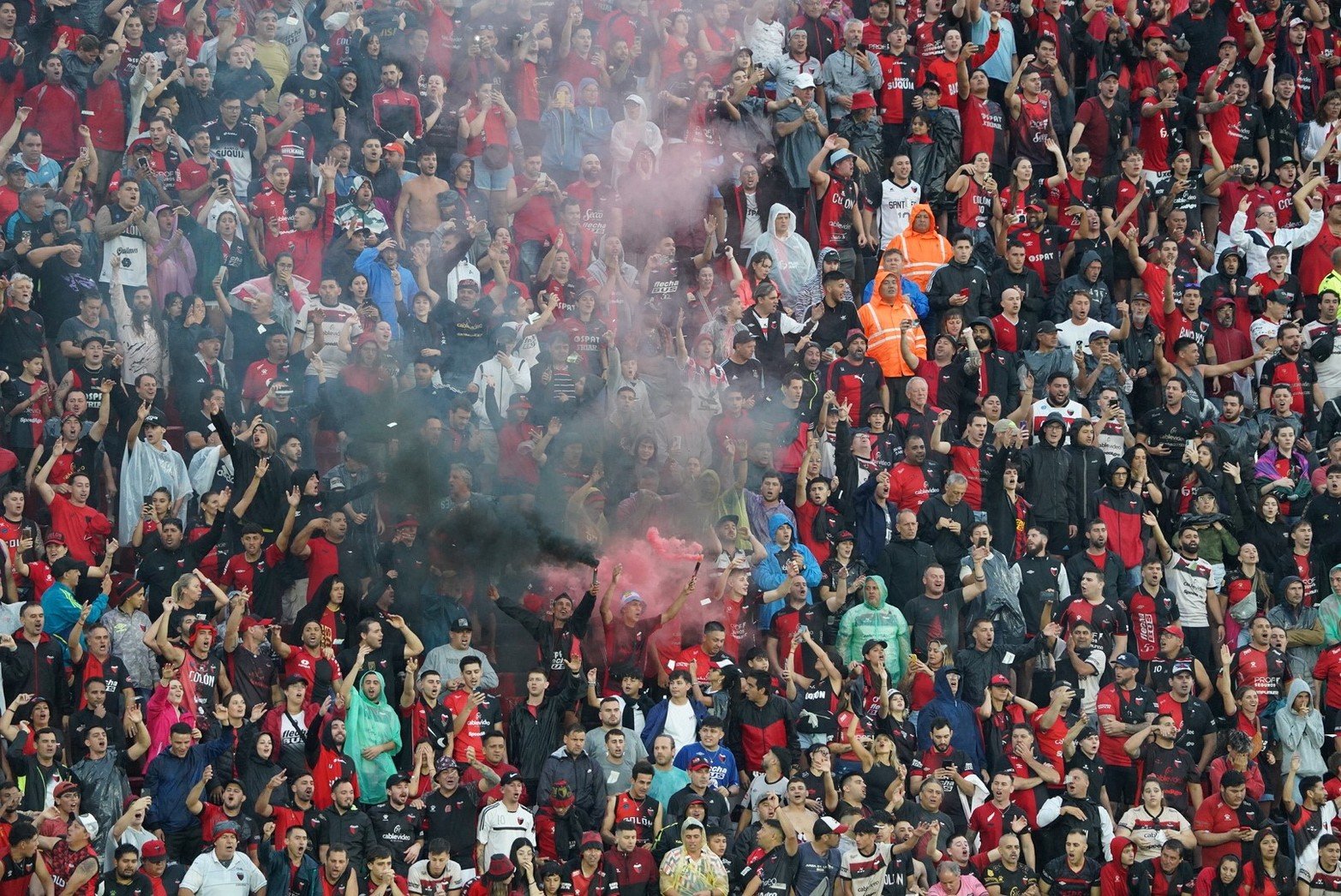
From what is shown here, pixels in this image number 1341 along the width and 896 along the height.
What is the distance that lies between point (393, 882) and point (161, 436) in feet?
12.8

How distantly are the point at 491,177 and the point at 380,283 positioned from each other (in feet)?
5.99

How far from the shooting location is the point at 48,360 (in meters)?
16.0

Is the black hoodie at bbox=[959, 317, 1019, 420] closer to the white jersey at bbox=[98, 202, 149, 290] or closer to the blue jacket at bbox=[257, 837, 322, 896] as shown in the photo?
the white jersey at bbox=[98, 202, 149, 290]

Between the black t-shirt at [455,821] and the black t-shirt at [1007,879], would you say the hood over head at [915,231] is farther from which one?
the black t-shirt at [455,821]

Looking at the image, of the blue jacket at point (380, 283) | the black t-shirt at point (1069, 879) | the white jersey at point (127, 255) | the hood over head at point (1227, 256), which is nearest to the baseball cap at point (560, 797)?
the black t-shirt at point (1069, 879)

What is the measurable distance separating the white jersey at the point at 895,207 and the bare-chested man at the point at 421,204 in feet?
13.2

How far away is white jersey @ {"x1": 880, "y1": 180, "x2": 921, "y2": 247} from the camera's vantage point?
1956 cm

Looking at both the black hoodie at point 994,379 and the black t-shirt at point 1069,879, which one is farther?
the black hoodie at point 994,379

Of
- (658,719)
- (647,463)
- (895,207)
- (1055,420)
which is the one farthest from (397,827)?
(895,207)

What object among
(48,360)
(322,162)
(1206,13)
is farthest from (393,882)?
(1206,13)

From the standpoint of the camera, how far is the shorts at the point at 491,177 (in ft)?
61.8

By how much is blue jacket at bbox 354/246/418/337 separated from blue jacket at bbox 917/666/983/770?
5.22m

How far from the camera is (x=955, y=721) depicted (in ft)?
51.8

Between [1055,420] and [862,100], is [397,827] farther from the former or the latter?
[862,100]
